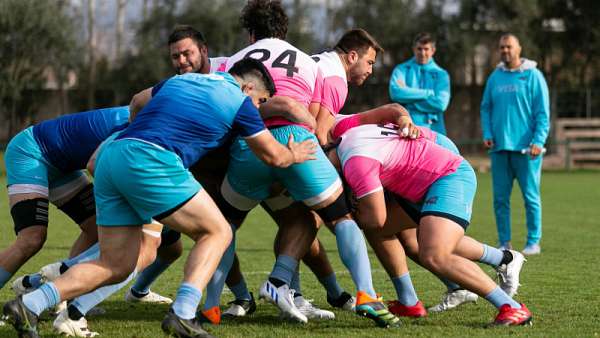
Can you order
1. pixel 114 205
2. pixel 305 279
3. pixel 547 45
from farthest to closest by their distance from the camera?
pixel 547 45 < pixel 305 279 < pixel 114 205

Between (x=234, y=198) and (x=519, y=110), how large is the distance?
532cm

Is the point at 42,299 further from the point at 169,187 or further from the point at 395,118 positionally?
the point at 395,118

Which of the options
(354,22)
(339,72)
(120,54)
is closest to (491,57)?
(354,22)

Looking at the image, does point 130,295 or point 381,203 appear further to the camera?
point 130,295

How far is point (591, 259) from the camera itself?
30.5ft

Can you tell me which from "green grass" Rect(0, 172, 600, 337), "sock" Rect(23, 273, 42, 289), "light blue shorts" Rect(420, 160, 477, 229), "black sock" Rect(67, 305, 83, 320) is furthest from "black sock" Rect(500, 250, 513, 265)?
"sock" Rect(23, 273, 42, 289)

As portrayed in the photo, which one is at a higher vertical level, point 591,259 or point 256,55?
point 256,55

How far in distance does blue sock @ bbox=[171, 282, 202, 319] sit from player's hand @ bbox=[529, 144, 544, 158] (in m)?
5.96

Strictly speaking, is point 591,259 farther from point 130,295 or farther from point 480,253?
point 130,295

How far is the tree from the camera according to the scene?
1276 inches

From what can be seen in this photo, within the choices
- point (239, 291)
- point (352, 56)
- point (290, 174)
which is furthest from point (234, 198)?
point (352, 56)

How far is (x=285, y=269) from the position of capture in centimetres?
602

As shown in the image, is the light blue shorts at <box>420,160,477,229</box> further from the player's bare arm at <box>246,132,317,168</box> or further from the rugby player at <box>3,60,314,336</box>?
the rugby player at <box>3,60,314,336</box>

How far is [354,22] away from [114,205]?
33.0 m
